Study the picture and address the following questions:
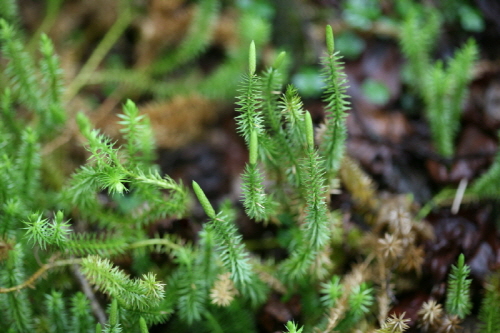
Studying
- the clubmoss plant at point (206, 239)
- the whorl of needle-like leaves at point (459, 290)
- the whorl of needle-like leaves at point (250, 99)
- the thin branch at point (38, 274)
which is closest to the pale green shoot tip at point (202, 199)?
the clubmoss plant at point (206, 239)

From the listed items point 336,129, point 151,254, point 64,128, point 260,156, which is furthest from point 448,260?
point 64,128

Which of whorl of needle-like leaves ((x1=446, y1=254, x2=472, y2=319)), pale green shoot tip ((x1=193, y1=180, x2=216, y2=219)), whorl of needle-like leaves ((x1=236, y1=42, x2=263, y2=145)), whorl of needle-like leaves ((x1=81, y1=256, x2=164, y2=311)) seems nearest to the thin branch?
whorl of needle-like leaves ((x1=81, y1=256, x2=164, y2=311))

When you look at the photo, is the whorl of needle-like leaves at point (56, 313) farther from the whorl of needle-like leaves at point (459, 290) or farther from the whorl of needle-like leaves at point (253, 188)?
the whorl of needle-like leaves at point (459, 290)

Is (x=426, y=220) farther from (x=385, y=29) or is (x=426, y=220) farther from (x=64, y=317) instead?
(x=64, y=317)

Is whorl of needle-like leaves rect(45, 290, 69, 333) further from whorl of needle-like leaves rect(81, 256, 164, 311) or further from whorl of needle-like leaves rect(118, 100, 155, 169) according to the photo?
whorl of needle-like leaves rect(118, 100, 155, 169)

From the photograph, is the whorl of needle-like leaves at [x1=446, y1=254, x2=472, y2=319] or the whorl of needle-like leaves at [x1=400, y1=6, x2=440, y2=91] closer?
the whorl of needle-like leaves at [x1=446, y1=254, x2=472, y2=319]

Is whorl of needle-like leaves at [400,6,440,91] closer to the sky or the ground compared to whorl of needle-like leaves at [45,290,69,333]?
closer to the sky

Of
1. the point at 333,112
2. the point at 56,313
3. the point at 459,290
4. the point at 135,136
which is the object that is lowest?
the point at 56,313

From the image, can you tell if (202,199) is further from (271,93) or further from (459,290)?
(459,290)

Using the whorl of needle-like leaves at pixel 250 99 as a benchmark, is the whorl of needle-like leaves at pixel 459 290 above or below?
below

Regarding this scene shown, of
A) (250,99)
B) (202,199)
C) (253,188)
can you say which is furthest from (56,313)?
(250,99)

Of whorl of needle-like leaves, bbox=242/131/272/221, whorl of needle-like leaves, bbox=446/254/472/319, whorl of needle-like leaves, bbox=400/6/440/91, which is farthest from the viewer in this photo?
whorl of needle-like leaves, bbox=400/6/440/91
